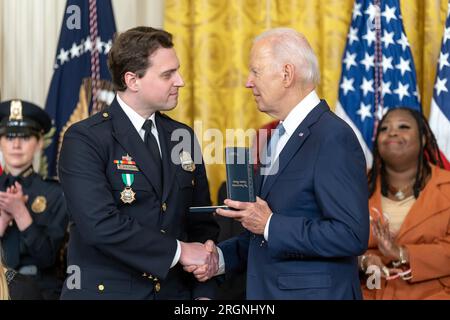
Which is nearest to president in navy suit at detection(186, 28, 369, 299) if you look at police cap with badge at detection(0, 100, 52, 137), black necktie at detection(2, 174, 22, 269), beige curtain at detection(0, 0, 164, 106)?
black necktie at detection(2, 174, 22, 269)

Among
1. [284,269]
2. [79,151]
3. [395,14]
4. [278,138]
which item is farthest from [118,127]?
[395,14]

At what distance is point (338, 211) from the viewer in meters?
2.74

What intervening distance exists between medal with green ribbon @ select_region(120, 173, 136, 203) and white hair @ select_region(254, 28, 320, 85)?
0.69m

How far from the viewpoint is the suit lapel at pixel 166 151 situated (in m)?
3.08

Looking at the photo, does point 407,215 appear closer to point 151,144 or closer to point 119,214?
point 151,144

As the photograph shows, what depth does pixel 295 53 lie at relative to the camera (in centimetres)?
297

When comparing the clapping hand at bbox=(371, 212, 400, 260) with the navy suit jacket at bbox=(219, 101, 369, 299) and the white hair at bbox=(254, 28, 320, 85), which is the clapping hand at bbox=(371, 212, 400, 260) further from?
the white hair at bbox=(254, 28, 320, 85)

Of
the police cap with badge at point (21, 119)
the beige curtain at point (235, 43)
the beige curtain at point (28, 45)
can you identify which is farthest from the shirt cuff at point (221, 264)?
the beige curtain at point (28, 45)

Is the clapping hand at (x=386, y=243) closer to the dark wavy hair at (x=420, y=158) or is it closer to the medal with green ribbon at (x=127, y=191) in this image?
the dark wavy hair at (x=420, y=158)

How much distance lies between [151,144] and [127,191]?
0.24 meters

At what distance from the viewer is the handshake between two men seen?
2.82 metres

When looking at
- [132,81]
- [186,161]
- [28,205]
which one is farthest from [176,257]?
[28,205]

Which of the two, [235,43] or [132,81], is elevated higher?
[235,43]

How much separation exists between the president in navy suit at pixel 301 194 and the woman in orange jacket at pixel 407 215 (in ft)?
4.37
